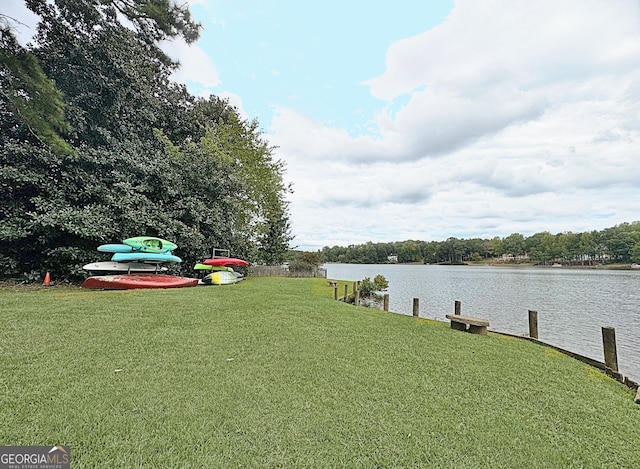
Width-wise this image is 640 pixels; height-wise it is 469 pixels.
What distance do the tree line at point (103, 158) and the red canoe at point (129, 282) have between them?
1.53m

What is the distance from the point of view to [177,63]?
13.7 meters

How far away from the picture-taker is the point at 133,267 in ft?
31.6

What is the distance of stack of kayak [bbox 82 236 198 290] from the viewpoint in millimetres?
8742

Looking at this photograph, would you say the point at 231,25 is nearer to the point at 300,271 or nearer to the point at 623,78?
the point at 623,78

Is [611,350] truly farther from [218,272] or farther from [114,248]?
[114,248]

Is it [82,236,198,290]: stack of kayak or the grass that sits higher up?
[82,236,198,290]: stack of kayak

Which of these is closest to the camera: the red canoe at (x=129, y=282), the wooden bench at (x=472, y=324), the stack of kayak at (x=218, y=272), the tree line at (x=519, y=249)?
the wooden bench at (x=472, y=324)

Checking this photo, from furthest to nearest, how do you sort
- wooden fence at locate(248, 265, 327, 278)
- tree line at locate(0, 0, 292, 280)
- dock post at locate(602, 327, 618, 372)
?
wooden fence at locate(248, 265, 327, 278), tree line at locate(0, 0, 292, 280), dock post at locate(602, 327, 618, 372)

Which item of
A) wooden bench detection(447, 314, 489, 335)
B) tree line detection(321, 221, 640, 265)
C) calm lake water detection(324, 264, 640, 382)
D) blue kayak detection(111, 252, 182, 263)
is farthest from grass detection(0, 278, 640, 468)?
tree line detection(321, 221, 640, 265)

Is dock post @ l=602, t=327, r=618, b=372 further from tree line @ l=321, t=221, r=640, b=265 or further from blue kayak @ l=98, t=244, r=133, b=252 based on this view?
tree line @ l=321, t=221, r=640, b=265

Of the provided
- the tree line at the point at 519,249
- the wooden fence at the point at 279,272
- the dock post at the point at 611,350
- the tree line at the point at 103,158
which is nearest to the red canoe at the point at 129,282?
the tree line at the point at 103,158

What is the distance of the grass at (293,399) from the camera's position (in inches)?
81.4

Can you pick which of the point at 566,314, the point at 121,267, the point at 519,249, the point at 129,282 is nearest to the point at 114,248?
the point at 121,267

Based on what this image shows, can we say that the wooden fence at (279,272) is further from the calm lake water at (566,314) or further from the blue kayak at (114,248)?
the blue kayak at (114,248)
